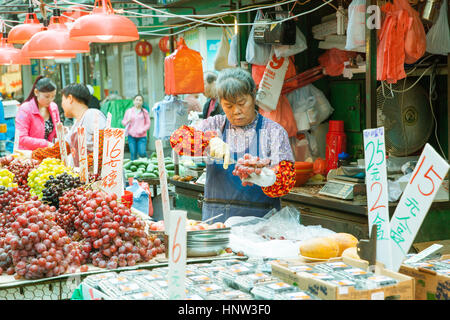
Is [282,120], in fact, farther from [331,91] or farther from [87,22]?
[87,22]

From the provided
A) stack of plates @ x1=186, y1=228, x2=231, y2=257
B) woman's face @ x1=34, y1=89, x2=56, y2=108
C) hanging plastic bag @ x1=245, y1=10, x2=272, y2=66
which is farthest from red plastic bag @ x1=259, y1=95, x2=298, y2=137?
stack of plates @ x1=186, y1=228, x2=231, y2=257

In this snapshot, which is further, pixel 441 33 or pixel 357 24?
pixel 357 24

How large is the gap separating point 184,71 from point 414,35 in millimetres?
3324

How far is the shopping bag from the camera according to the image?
604 cm

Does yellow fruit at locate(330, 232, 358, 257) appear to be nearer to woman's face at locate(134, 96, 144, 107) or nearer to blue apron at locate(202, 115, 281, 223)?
blue apron at locate(202, 115, 281, 223)

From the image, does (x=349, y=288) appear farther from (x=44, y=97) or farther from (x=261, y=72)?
(x=44, y=97)

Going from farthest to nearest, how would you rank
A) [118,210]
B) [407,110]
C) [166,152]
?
[166,152]
[407,110]
[118,210]

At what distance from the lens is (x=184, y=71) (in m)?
7.19

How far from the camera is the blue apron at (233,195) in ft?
11.6

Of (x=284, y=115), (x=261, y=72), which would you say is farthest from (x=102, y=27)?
(x=284, y=115)

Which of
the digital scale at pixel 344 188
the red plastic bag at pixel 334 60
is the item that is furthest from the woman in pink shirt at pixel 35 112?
the digital scale at pixel 344 188

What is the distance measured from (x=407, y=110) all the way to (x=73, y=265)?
3.97 m
